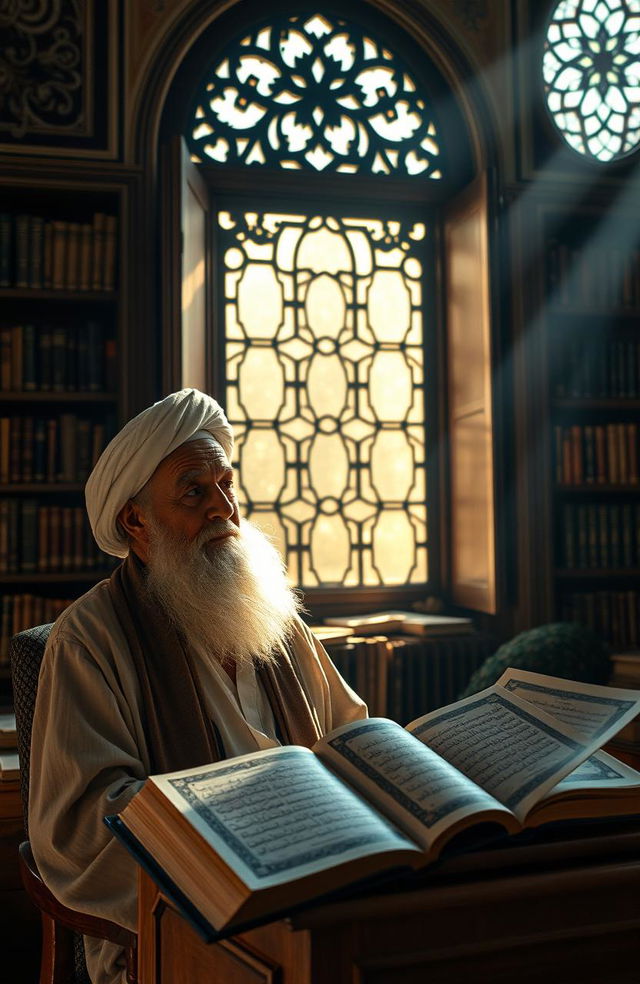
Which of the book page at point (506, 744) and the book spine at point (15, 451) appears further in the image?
the book spine at point (15, 451)

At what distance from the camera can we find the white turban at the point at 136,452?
2.05m

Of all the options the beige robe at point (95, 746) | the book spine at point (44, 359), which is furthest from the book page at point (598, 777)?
the book spine at point (44, 359)

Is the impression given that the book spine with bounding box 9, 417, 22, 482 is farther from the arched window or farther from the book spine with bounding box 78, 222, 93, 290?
the arched window

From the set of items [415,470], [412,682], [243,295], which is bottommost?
[412,682]

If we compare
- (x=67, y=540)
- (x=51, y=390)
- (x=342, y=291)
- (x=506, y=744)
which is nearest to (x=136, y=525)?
Answer: (x=506, y=744)

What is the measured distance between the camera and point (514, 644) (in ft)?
11.2

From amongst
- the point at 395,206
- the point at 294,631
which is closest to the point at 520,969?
the point at 294,631

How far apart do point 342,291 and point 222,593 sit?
240cm

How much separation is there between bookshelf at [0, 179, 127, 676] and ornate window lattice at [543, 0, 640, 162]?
201 centimetres

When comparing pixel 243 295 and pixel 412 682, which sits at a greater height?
pixel 243 295

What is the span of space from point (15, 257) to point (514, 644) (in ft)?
7.49

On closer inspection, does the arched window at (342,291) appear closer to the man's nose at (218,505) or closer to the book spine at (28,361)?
the book spine at (28,361)

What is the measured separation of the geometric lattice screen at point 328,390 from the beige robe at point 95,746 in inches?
83.1

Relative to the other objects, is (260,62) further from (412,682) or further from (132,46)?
(412,682)
